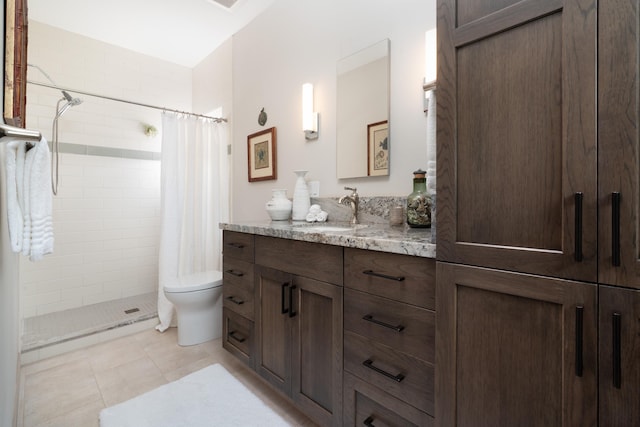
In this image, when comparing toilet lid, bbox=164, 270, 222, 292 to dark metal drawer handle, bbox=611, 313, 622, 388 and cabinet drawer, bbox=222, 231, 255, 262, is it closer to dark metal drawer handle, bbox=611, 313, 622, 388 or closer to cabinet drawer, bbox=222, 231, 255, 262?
cabinet drawer, bbox=222, 231, 255, 262

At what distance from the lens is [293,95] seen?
2234mm

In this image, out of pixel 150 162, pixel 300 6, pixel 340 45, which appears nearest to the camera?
pixel 340 45

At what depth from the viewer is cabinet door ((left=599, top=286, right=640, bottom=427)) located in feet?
1.96

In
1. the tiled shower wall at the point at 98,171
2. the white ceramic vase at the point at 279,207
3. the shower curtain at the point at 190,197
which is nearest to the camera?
the white ceramic vase at the point at 279,207

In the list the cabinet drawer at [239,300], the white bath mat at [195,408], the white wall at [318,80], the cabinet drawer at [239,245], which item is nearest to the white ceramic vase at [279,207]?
the white wall at [318,80]

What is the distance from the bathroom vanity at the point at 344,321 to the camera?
941mm

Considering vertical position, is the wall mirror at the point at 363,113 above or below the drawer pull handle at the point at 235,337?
above

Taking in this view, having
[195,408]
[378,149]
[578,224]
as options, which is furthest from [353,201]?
[195,408]

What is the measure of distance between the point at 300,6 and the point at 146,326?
9.46 ft

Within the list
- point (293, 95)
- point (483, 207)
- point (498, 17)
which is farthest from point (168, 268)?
point (498, 17)

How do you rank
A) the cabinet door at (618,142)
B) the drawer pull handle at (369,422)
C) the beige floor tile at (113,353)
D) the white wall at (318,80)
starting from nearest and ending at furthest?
1. the cabinet door at (618,142)
2. the drawer pull handle at (369,422)
3. the white wall at (318,80)
4. the beige floor tile at (113,353)

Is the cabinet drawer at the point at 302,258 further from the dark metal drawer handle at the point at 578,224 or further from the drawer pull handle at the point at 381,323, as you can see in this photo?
the dark metal drawer handle at the point at 578,224

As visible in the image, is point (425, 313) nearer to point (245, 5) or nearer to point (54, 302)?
point (245, 5)

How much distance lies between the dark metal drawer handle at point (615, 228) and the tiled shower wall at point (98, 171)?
12.0 feet
